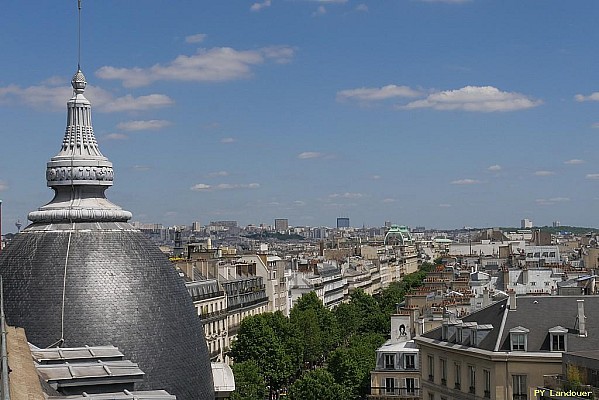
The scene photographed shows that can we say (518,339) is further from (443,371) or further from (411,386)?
(411,386)

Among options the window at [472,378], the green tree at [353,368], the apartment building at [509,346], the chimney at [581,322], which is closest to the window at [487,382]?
the apartment building at [509,346]

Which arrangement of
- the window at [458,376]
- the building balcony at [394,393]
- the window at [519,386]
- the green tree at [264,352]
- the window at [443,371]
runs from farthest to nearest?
the green tree at [264,352] < the building balcony at [394,393] < the window at [443,371] < the window at [458,376] < the window at [519,386]

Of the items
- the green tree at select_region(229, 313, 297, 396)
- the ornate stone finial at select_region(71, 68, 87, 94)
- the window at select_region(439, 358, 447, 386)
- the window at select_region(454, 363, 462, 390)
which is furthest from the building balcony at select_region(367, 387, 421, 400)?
the ornate stone finial at select_region(71, 68, 87, 94)

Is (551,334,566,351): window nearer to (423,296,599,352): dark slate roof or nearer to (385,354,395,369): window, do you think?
(423,296,599,352): dark slate roof

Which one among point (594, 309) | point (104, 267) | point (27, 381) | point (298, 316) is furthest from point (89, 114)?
point (298, 316)

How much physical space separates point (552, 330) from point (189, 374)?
17998mm

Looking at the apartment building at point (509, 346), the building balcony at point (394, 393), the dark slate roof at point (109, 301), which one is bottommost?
the building balcony at point (394, 393)

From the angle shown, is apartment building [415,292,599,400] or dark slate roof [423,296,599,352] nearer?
apartment building [415,292,599,400]

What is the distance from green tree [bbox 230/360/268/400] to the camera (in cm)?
5888

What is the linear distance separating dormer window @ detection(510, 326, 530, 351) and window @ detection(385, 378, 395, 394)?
13579mm

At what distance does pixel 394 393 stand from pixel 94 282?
2838cm

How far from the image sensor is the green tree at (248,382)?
193 feet

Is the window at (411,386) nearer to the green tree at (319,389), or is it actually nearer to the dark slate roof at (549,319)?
the green tree at (319,389)

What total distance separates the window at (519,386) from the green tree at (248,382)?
2173cm
